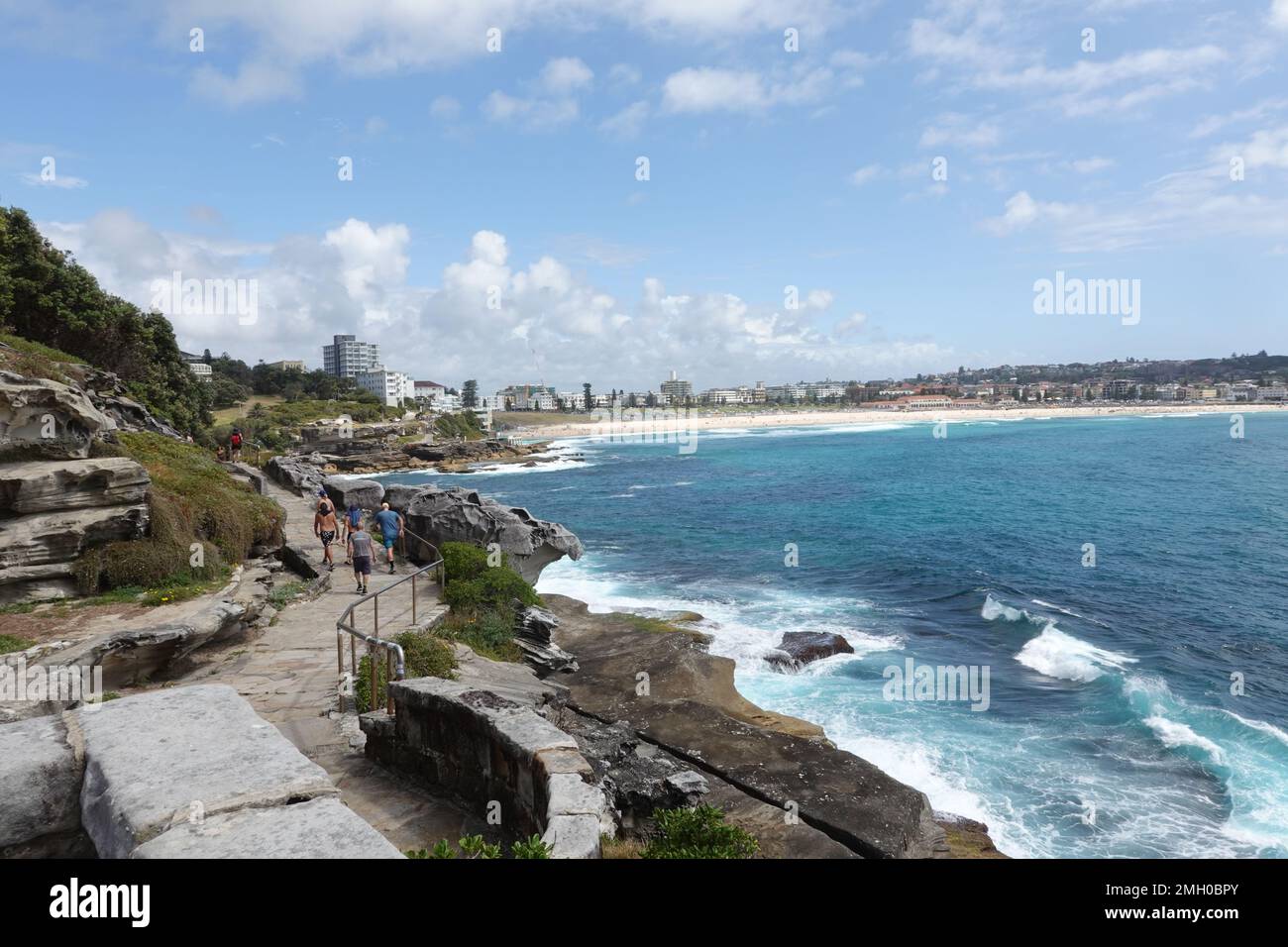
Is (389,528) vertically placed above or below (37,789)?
below

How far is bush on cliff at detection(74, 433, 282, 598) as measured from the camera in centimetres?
1323

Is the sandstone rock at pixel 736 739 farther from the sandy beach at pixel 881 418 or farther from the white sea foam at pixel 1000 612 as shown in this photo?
the sandy beach at pixel 881 418

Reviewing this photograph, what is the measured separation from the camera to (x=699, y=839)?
7250mm

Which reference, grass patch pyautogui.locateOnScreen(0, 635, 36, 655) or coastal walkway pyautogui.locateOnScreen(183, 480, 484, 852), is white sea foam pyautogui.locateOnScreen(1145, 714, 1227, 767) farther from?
grass patch pyautogui.locateOnScreen(0, 635, 36, 655)

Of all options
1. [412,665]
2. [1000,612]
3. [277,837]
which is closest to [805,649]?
[1000,612]

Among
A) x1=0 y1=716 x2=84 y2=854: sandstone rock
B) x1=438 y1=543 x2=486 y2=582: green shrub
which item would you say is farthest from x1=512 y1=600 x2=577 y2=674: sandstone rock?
x1=0 y1=716 x2=84 y2=854: sandstone rock

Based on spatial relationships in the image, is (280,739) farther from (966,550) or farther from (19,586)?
(966,550)

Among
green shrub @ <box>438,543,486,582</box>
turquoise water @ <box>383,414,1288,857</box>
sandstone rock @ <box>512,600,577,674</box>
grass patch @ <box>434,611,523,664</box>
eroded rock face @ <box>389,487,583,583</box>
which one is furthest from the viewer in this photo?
eroded rock face @ <box>389,487,583,583</box>

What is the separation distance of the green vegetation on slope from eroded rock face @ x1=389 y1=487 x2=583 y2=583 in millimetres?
19146

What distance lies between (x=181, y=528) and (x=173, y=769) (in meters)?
13.0

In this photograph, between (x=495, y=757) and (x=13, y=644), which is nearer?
(x=495, y=757)

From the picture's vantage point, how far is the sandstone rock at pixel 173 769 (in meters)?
3.66

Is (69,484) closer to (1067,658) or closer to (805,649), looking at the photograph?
(805,649)

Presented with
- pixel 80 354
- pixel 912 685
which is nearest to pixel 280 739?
pixel 912 685
